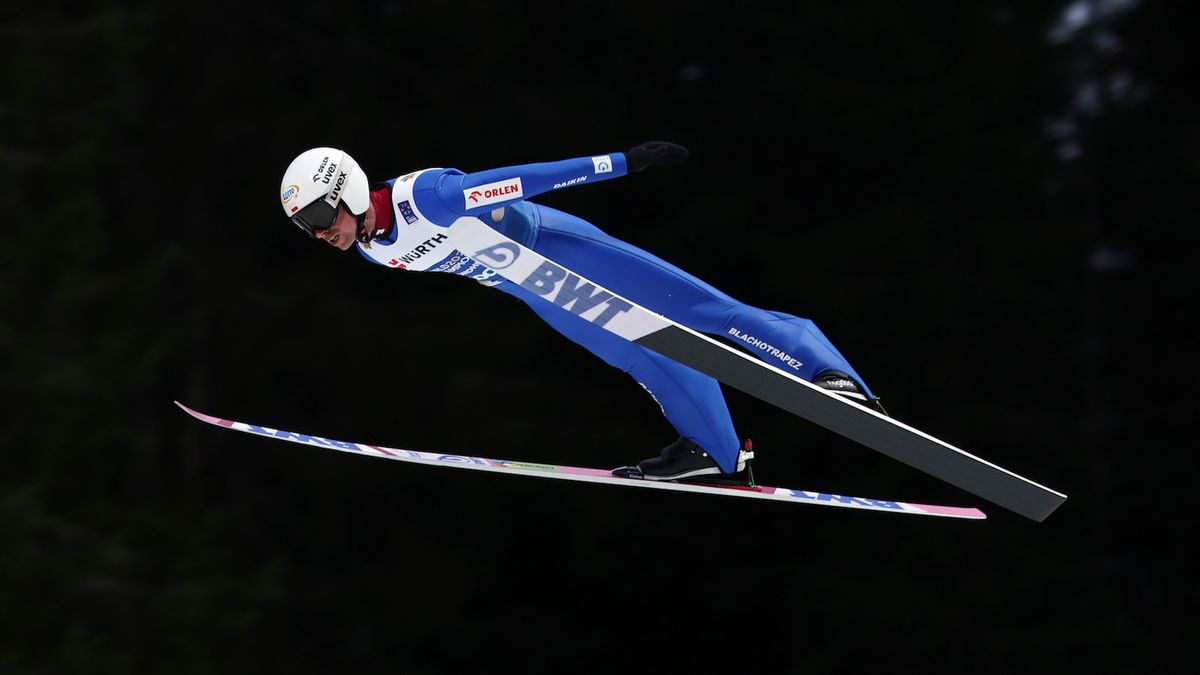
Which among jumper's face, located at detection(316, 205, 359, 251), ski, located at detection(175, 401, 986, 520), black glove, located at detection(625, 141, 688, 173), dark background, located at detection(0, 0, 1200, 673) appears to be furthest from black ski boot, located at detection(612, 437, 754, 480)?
dark background, located at detection(0, 0, 1200, 673)

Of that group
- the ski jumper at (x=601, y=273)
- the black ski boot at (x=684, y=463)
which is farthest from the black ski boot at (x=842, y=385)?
the black ski boot at (x=684, y=463)

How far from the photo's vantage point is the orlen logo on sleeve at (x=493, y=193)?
19.0 ft

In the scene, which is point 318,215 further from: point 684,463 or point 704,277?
point 704,277

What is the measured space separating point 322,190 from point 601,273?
1.02 meters

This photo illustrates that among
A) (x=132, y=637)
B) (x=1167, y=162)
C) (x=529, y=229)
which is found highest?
(x=1167, y=162)

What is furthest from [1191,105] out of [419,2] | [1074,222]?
[419,2]

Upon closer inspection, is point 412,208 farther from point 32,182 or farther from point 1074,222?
point 1074,222

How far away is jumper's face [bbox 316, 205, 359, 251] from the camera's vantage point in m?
5.95

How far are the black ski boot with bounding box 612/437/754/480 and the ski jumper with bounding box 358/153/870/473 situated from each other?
0.05 m

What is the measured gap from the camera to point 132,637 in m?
11.0

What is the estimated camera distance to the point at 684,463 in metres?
6.75

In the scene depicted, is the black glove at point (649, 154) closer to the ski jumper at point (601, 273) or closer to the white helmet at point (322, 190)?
the ski jumper at point (601, 273)

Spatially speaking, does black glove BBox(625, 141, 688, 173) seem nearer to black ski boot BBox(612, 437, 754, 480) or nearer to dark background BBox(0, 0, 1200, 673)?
black ski boot BBox(612, 437, 754, 480)

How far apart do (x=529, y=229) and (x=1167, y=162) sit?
853cm
